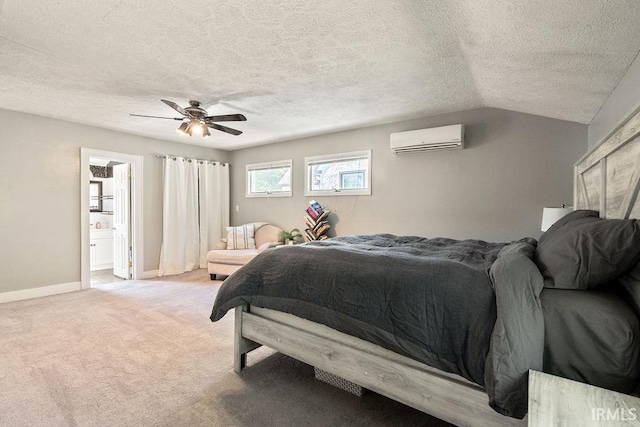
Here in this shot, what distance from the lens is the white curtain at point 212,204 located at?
5.89 metres

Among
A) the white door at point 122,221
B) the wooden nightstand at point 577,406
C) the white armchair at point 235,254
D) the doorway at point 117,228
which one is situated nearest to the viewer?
the wooden nightstand at point 577,406

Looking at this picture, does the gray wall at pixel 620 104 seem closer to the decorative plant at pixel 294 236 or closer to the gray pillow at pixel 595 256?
the gray pillow at pixel 595 256

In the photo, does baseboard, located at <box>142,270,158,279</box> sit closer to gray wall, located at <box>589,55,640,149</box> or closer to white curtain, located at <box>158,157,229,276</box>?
white curtain, located at <box>158,157,229,276</box>

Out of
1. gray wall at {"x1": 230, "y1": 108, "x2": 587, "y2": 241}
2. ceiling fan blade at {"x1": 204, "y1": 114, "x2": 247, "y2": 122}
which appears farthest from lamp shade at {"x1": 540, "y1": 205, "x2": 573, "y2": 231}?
ceiling fan blade at {"x1": 204, "y1": 114, "x2": 247, "y2": 122}

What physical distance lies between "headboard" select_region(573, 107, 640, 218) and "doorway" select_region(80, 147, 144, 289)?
19.2 ft

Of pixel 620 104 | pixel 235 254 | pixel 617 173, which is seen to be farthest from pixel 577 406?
pixel 235 254

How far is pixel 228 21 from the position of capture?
76.7 inches

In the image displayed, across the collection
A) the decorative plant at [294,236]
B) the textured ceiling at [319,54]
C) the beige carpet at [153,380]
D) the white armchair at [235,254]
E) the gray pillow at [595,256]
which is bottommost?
the beige carpet at [153,380]

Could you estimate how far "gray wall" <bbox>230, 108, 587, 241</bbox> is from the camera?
3293mm

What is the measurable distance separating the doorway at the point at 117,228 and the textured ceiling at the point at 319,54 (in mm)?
1220

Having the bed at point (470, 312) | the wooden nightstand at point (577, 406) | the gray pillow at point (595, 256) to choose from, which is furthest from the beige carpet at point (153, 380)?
the gray pillow at point (595, 256)

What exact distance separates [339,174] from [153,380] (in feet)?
12.2

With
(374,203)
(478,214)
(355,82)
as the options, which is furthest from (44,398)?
(478,214)

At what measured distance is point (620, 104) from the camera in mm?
2066
